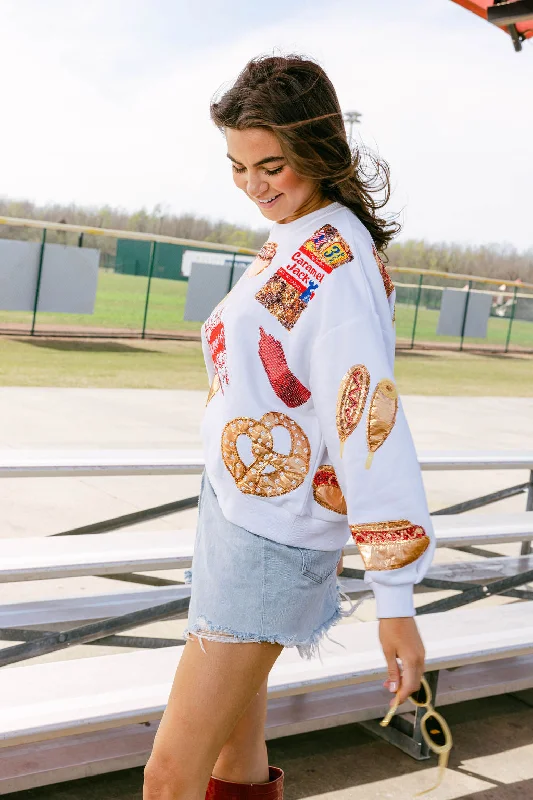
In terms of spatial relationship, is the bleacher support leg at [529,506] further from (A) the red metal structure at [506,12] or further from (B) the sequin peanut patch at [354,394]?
(B) the sequin peanut patch at [354,394]

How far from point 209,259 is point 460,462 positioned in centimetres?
2706

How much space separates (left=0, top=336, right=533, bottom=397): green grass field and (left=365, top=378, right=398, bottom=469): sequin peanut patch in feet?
33.9

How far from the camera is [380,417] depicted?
1.43 metres

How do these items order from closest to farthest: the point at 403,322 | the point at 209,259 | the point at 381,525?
the point at 381,525 < the point at 209,259 < the point at 403,322

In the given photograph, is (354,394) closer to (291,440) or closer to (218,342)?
(291,440)

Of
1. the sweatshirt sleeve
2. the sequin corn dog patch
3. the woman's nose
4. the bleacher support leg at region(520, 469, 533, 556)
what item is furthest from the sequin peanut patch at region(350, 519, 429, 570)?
the bleacher support leg at region(520, 469, 533, 556)

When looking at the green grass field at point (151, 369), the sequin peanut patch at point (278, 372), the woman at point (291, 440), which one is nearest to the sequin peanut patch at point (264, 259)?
the woman at point (291, 440)

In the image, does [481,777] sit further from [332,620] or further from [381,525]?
[381,525]

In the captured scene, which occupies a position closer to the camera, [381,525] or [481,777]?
[381,525]

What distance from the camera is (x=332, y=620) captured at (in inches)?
67.4

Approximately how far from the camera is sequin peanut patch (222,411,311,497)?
1.50 m

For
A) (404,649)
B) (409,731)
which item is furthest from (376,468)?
(409,731)

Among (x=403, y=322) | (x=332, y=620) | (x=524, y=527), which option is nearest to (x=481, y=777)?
(x=524, y=527)

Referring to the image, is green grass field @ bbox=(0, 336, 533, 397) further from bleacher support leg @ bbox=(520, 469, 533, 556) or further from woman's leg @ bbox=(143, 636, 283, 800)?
woman's leg @ bbox=(143, 636, 283, 800)
